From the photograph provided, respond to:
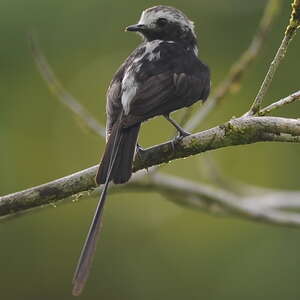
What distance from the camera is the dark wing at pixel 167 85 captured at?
16.3 ft

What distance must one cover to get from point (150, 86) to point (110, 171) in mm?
793

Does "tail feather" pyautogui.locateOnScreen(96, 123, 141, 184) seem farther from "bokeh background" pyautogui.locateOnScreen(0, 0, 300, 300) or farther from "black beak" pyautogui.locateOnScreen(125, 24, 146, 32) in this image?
"bokeh background" pyautogui.locateOnScreen(0, 0, 300, 300)

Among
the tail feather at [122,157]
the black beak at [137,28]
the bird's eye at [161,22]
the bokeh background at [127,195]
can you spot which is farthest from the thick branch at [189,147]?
the bokeh background at [127,195]

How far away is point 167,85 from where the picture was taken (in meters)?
5.17

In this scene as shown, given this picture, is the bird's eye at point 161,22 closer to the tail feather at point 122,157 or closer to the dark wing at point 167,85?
the dark wing at point 167,85

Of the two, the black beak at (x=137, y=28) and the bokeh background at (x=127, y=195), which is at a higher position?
the black beak at (x=137, y=28)

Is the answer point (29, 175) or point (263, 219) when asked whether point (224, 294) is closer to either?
point (29, 175)

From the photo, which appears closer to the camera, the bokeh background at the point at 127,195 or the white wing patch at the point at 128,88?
the white wing patch at the point at 128,88

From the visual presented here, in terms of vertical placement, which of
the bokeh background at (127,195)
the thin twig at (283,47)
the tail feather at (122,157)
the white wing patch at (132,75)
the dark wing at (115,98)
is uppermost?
the thin twig at (283,47)

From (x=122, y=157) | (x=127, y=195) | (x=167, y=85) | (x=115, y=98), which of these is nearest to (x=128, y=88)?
(x=115, y=98)

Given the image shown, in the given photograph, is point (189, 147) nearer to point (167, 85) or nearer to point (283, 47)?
point (283, 47)

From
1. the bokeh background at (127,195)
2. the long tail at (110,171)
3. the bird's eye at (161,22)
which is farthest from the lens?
the bokeh background at (127,195)

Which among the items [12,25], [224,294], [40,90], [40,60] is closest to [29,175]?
[40,90]

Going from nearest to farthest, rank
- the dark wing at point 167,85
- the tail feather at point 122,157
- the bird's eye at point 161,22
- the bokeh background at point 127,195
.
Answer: the tail feather at point 122,157, the dark wing at point 167,85, the bird's eye at point 161,22, the bokeh background at point 127,195
